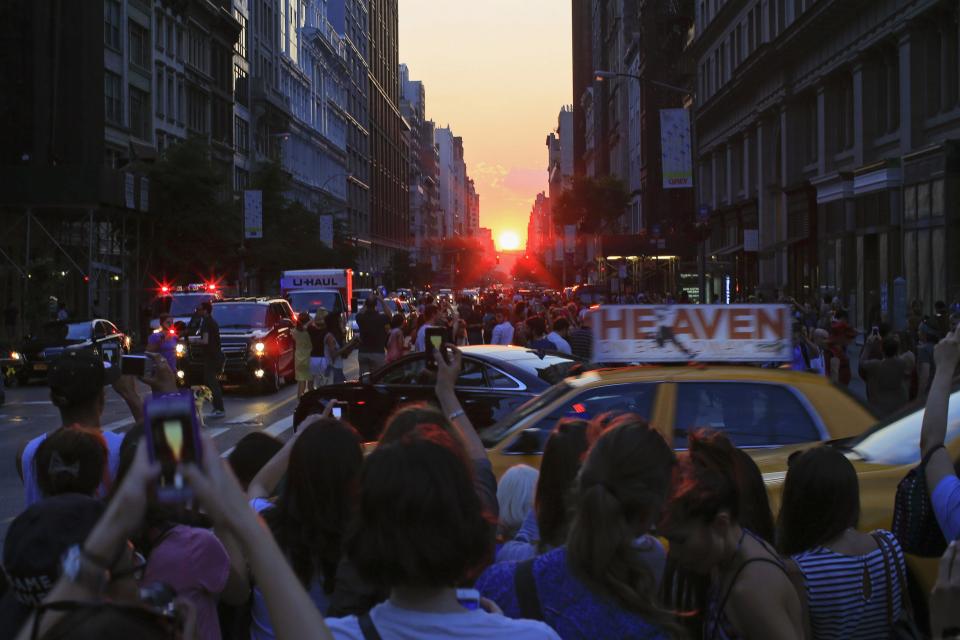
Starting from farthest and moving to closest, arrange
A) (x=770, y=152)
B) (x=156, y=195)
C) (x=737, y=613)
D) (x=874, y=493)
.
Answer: (x=770, y=152), (x=156, y=195), (x=874, y=493), (x=737, y=613)

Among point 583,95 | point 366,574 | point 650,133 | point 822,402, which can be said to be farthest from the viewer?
point 583,95

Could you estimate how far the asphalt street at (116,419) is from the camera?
15051 mm

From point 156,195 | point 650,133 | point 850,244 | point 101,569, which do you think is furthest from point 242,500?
point 650,133

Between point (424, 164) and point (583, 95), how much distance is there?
54.3m

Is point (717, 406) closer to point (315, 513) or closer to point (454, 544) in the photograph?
point (315, 513)

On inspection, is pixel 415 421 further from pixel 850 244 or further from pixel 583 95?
pixel 583 95

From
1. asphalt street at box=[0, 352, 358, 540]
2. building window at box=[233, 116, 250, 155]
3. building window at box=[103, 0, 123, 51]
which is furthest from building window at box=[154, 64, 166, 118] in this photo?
asphalt street at box=[0, 352, 358, 540]

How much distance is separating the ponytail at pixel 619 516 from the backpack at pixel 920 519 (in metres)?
1.32

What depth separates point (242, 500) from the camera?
7.07 feet

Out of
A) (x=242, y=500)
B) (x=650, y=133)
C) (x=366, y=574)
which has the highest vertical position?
(x=650, y=133)

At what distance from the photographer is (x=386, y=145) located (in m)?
131

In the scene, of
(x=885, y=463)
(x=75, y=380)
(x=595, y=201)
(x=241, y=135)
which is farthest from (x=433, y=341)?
(x=595, y=201)

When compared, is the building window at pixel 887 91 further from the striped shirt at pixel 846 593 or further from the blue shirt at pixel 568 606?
the blue shirt at pixel 568 606

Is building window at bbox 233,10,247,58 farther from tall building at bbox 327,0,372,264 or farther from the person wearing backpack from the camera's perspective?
the person wearing backpack
